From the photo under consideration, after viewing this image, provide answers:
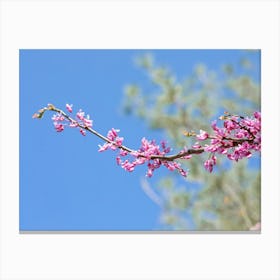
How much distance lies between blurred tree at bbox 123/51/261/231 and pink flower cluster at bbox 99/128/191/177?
315 millimetres

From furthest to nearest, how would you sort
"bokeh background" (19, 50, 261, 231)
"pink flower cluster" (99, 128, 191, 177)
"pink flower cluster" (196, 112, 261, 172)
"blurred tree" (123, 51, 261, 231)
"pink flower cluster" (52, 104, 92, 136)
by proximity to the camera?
"blurred tree" (123, 51, 261, 231) → "bokeh background" (19, 50, 261, 231) → "pink flower cluster" (52, 104, 92, 136) → "pink flower cluster" (99, 128, 191, 177) → "pink flower cluster" (196, 112, 261, 172)

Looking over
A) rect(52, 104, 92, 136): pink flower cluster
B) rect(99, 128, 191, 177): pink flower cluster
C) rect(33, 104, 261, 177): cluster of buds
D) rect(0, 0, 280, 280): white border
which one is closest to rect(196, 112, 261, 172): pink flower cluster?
rect(33, 104, 261, 177): cluster of buds

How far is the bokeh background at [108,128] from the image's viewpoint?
2879 mm

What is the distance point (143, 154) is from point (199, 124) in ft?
2.52

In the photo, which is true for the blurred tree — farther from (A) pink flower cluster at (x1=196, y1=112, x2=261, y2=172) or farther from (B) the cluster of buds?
(A) pink flower cluster at (x1=196, y1=112, x2=261, y2=172)

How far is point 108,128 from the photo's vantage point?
9.49ft

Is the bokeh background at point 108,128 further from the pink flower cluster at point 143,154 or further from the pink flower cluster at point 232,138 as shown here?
the pink flower cluster at point 232,138

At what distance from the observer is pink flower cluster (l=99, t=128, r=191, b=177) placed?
Result: 2566 millimetres

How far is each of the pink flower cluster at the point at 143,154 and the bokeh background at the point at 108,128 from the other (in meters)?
0.14

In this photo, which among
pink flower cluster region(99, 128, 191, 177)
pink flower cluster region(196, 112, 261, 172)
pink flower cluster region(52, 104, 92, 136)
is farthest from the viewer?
pink flower cluster region(52, 104, 92, 136)

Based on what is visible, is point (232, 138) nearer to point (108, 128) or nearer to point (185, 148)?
point (185, 148)
